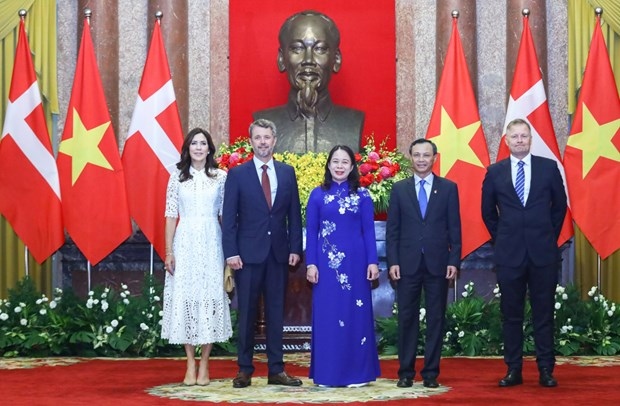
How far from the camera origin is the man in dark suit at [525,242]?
729 cm

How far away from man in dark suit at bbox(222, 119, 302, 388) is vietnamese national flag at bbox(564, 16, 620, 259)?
144 inches

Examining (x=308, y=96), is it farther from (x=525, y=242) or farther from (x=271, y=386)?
(x=271, y=386)

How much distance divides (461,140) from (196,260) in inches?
146

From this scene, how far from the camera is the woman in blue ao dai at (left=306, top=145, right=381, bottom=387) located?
7.28 m

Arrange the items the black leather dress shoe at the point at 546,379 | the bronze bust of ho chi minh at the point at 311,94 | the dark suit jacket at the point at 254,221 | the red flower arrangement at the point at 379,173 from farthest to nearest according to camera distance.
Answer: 1. the bronze bust of ho chi minh at the point at 311,94
2. the red flower arrangement at the point at 379,173
3. the dark suit jacket at the point at 254,221
4. the black leather dress shoe at the point at 546,379

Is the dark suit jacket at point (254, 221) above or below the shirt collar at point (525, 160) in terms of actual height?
Result: below

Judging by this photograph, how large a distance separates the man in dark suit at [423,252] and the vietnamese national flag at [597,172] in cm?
307

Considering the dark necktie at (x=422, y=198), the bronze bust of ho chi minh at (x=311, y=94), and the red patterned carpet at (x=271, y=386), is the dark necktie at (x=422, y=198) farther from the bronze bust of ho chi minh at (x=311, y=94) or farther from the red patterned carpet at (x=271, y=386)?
the bronze bust of ho chi minh at (x=311, y=94)

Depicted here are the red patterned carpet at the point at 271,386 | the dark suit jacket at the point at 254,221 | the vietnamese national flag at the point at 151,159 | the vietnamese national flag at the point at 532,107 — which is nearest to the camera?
the red patterned carpet at the point at 271,386

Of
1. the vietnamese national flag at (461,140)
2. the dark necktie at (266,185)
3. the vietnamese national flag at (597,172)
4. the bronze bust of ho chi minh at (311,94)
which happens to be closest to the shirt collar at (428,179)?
the dark necktie at (266,185)

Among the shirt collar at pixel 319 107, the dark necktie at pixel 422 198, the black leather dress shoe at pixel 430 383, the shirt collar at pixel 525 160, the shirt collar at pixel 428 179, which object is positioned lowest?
the black leather dress shoe at pixel 430 383

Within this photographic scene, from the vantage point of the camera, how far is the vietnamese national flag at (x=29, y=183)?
10273mm

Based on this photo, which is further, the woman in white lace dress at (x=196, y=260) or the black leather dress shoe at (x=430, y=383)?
the woman in white lace dress at (x=196, y=260)

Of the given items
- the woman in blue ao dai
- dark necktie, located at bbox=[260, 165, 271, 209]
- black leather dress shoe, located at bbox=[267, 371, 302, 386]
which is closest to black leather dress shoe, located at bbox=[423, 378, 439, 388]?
the woman in blue ao dai
